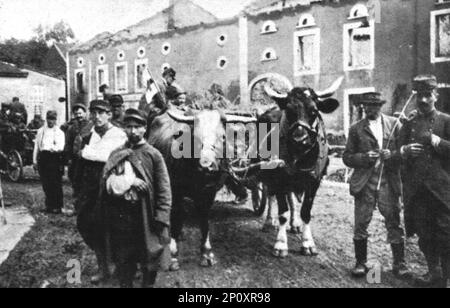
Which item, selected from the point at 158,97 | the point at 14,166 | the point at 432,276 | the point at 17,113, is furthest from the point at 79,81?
the point at 432,276

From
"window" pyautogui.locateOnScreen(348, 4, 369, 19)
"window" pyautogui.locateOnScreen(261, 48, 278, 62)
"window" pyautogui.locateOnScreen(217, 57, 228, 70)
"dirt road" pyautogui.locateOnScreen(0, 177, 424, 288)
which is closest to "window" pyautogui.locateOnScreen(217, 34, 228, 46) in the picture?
"window" pyautogui.locateOnScreen(217, 57, 228, 70)

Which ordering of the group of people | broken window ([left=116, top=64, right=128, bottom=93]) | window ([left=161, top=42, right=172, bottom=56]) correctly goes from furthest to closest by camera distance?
broken window ([left=116, top=64, right=128, bottom=93]) → window ([left=161, top=42, right=172, bottom=56]) → the group of people

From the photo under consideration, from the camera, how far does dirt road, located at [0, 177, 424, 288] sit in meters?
5.26

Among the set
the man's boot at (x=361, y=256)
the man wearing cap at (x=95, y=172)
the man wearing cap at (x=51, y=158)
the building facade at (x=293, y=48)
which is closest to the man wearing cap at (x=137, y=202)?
the man wearing cap at (x=95, y=172)

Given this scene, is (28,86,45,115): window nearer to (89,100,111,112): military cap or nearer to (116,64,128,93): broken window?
(116,64,128,93): broken window

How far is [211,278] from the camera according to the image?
5391 millimetres

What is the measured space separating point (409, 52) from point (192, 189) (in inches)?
595

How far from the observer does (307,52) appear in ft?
70.6

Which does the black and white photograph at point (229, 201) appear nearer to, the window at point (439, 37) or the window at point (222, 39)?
the window at point (439, 37)

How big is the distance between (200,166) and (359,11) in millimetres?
16858

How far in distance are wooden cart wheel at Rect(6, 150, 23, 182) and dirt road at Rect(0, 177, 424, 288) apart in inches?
187
